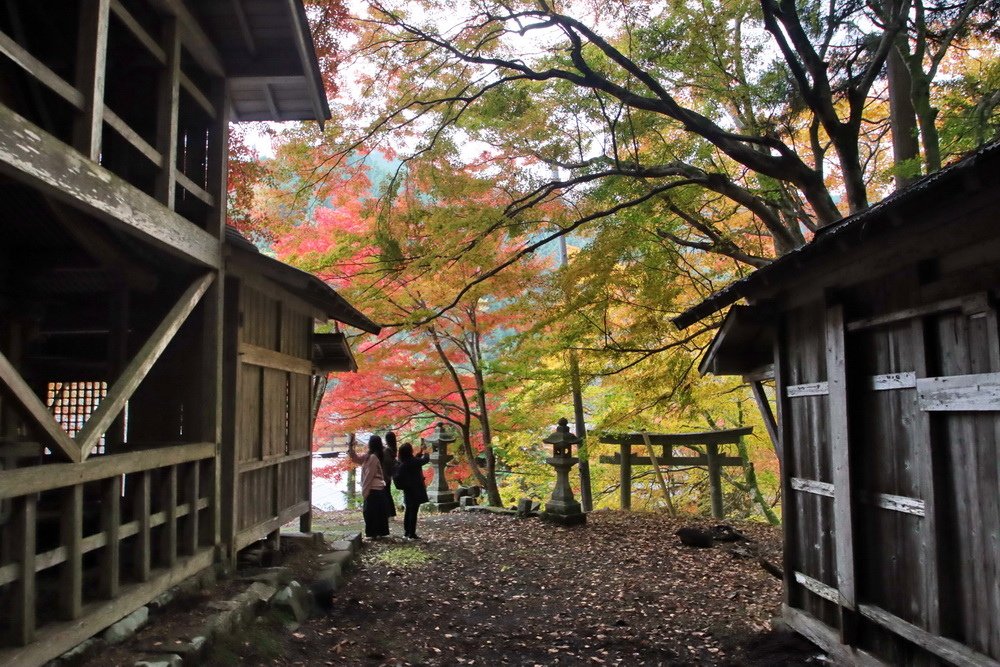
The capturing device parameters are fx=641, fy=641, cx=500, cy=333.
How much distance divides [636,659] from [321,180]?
7598 millimetres

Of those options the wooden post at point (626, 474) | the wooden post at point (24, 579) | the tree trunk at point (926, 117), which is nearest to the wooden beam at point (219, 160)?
the wooden post at point (24, 579)

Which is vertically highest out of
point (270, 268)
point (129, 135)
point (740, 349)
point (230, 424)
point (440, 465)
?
point (129, 135)

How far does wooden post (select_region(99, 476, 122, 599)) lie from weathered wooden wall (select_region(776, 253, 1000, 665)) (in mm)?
5517

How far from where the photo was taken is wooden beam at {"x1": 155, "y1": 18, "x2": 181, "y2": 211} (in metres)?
5.54

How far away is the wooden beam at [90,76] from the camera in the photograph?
4.30m

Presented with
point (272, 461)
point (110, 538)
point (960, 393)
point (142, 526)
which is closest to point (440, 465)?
point (272, 461)

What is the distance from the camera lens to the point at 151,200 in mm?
5062

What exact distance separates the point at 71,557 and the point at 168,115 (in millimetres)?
3690

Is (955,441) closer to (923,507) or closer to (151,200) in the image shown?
(923,507)

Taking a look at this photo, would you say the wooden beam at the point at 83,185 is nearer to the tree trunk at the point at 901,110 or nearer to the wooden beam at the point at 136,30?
the wooden beam at the point at 136,30

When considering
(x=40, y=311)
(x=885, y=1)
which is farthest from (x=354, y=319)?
(x=885, y=1)

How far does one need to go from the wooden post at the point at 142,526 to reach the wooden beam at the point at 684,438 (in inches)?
410

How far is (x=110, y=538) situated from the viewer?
15.4ft

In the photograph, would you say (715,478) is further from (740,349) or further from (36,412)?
(36,412)
